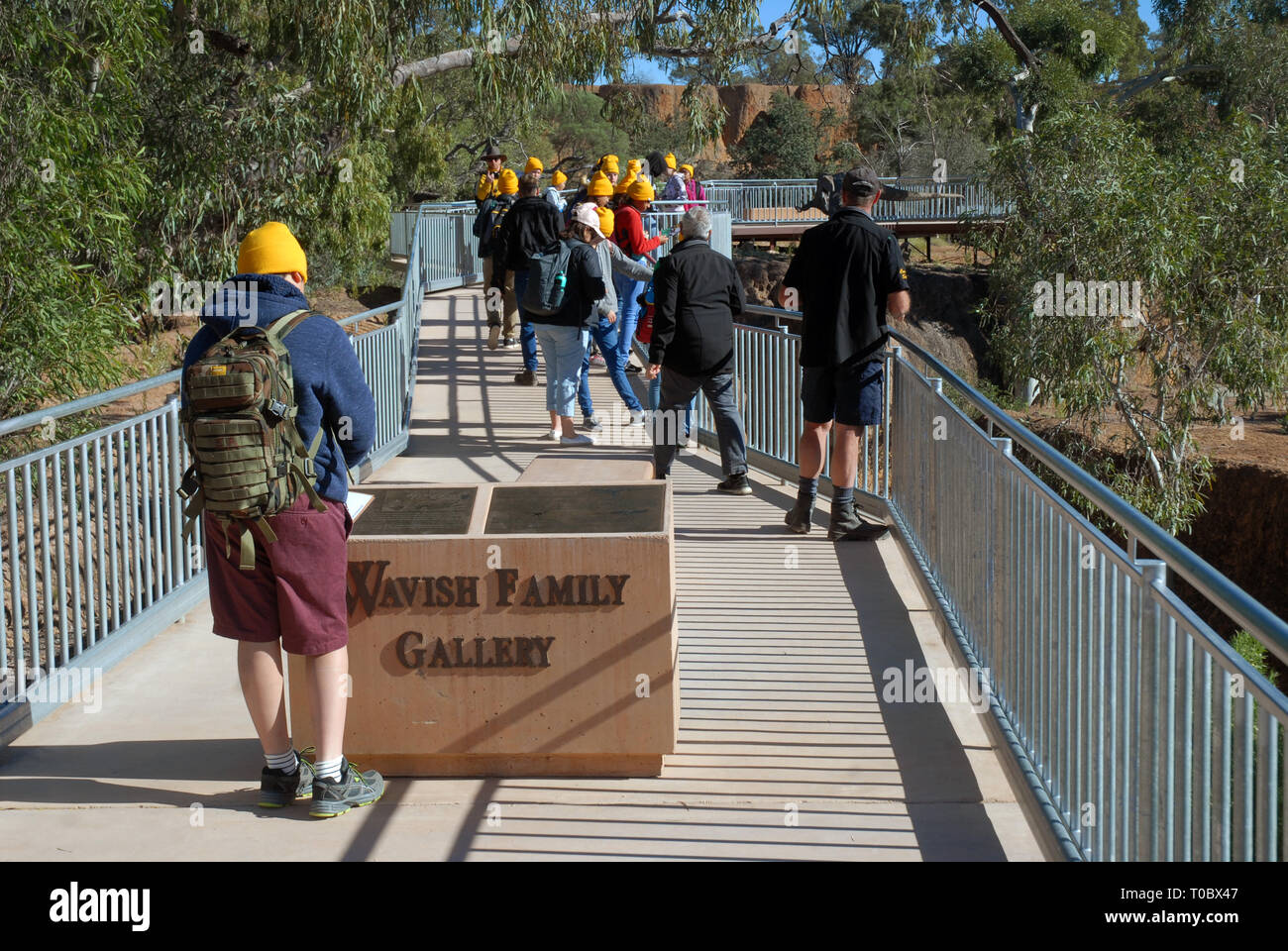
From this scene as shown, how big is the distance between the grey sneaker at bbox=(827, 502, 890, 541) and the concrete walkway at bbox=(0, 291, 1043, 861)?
2.49ft

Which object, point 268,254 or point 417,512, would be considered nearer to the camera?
point 268,254

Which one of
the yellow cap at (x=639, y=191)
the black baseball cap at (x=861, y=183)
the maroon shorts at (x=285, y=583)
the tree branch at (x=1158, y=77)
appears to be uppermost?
the tree branch at (x=1158, y=77)

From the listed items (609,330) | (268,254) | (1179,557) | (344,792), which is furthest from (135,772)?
(609,330)

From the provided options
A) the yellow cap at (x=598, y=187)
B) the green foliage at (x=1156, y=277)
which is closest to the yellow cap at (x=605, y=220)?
the yellow cap at (x=598, y=187)

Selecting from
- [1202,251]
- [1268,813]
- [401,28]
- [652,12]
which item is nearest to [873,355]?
[1268,813]

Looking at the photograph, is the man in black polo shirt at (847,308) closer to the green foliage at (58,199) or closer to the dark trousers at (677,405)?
the dark trousers at (677,405)

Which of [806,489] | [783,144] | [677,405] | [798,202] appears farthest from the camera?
[783,144]

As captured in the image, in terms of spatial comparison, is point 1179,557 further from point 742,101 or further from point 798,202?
point 742,101

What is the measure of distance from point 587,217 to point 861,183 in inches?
145

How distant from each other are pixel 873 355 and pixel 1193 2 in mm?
47398

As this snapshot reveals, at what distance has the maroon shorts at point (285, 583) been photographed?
14.1ft

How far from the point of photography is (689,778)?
4.83 metres

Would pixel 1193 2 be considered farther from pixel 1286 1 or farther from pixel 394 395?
pixel 394 395

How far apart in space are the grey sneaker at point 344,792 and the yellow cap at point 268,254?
1551 millimetres
